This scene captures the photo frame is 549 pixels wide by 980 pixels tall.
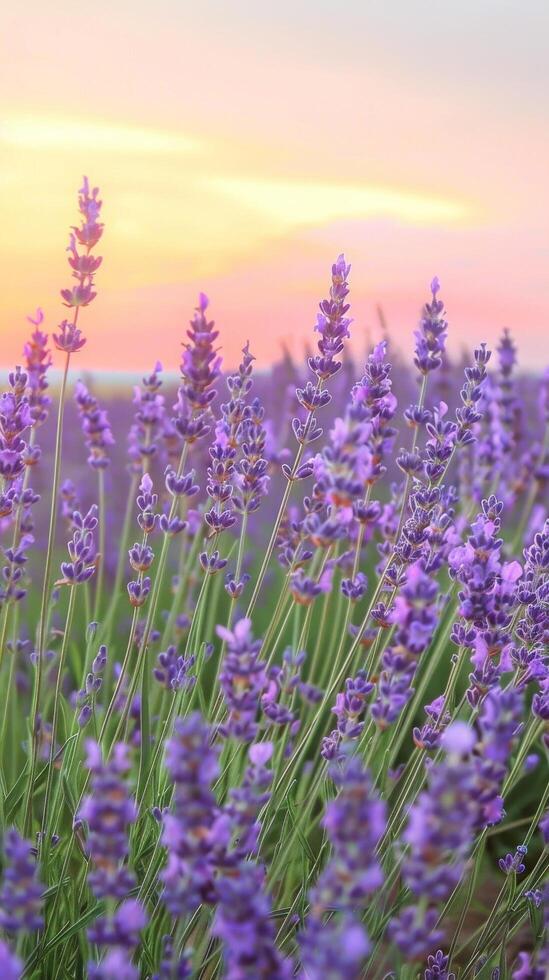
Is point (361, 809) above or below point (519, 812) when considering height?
above

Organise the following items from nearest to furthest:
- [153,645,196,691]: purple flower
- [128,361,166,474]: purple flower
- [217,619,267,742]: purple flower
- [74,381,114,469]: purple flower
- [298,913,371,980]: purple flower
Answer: [298,913,371,980]: purple flower → [217,619,267,742]: purple flower → [153,645,196,691]: purple flower → [128,361,166,474]: purple flower → [74,381,114,469]: purple flower

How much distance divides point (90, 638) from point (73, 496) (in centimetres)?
87

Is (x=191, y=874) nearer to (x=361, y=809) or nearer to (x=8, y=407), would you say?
(x=361, y=809)

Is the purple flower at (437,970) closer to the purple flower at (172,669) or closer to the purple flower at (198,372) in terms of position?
the purple flower at (172,669)

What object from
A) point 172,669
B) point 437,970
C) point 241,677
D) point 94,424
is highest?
point 94,424

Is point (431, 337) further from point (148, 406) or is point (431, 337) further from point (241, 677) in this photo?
point (241, 677)

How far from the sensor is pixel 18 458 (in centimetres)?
209

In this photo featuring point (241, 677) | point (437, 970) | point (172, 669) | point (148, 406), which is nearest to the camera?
point (241, 677)

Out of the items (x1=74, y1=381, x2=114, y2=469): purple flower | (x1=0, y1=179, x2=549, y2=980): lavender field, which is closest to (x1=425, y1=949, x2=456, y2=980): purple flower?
(x1=0, y1=179, x2=549, y2=980): lavender field

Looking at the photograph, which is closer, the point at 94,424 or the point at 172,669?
the point at 172,669

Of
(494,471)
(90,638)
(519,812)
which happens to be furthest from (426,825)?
(519,812)

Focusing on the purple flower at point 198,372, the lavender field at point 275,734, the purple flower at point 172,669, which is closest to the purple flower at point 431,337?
the lavender field at point 275,734

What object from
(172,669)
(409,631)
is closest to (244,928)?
(409,631)

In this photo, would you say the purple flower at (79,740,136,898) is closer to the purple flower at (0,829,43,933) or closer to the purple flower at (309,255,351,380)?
the purple flower at (0,829,43,933)
